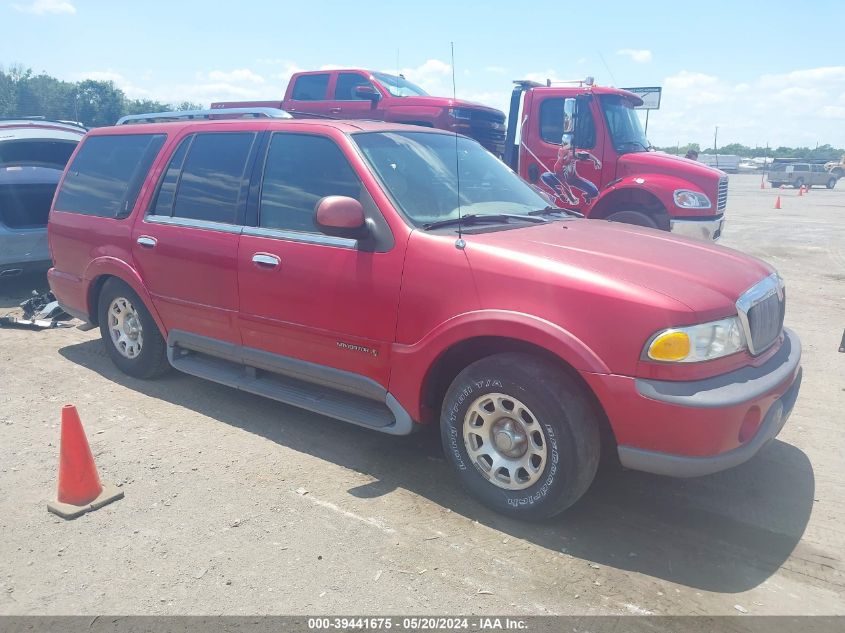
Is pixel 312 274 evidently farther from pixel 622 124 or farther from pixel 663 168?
pixel 622 124

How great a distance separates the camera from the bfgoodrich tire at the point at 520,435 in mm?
3141

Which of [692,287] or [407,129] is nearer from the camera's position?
[692,287]

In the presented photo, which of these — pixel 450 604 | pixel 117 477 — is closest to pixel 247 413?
pixel 117 477

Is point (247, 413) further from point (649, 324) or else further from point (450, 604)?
point (649, 324)

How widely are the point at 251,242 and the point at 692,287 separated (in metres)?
2.65

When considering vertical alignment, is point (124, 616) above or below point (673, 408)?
below

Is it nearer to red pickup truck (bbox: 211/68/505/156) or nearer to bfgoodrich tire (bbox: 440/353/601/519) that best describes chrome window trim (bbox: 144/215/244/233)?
bfgoodrich tire (bbox: 440/353/601/519)

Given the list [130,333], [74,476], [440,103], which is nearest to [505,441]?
[74,476]

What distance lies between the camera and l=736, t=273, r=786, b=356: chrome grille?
10.5 feet

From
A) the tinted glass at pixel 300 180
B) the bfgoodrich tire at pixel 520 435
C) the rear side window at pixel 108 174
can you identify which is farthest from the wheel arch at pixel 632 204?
the bfgoodrich tire at pixel 520 435

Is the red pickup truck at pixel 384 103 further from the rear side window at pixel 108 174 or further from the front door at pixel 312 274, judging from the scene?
the front door at pixel 312 274

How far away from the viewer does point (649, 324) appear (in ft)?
9.57

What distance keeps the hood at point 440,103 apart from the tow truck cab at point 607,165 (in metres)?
1.39

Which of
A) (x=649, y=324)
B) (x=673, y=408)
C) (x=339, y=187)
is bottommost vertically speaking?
(x=673, y=408)
